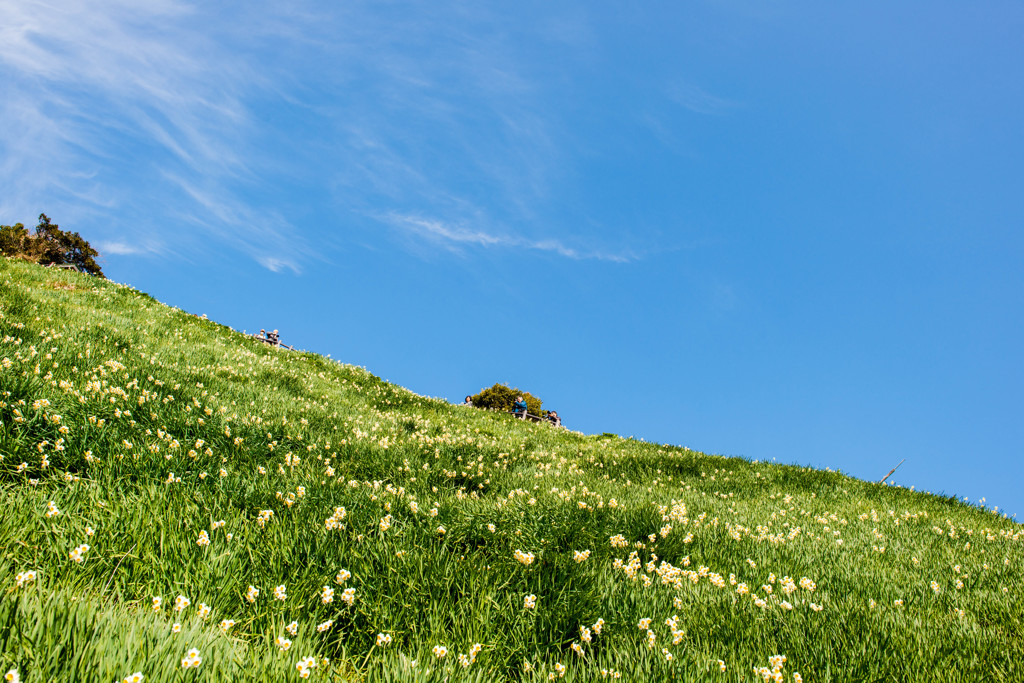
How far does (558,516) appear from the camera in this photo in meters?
6.94

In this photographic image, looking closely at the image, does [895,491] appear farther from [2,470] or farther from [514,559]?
[2,470]

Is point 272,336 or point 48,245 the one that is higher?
point 48,245

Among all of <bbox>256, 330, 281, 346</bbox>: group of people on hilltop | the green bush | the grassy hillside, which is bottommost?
the grassy hillside

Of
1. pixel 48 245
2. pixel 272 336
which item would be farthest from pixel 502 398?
pixel 48 245

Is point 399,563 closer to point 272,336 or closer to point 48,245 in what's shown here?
point 272,336

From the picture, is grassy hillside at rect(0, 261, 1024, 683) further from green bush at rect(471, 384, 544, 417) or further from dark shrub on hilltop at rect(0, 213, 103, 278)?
dark shrub on hilltop at rect(0, 213, 103, 278)

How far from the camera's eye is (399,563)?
4.31 meters

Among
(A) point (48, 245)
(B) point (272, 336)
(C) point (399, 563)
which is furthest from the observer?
(A) point (48, 245)

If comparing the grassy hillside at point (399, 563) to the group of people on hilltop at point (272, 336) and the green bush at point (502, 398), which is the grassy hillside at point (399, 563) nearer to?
the group of people on hilltop at point (272, 336)

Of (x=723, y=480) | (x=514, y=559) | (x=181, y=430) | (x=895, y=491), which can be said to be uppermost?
(x=895, y=491)

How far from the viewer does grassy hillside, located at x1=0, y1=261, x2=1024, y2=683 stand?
10.4ft

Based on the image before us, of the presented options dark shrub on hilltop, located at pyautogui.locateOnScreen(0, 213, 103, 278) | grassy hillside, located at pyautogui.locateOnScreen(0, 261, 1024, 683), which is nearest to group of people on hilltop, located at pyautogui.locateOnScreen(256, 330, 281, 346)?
grassy hillside, located at pyautogui.locateOnScreen(0, 261, 1024, 683)

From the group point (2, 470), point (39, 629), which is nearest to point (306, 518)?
point (39, 629)

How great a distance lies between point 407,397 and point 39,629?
1552 cm
